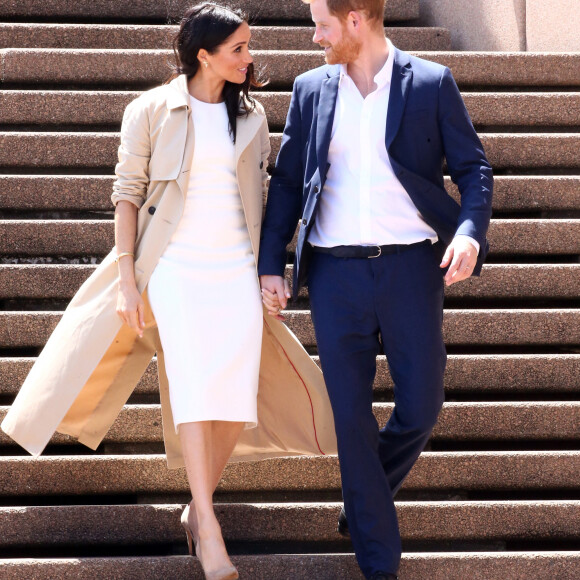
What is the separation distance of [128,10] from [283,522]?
4084 mm

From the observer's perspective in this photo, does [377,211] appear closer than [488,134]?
Yes

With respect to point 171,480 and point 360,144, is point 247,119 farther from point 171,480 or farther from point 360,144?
point 171,480

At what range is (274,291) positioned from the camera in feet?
12.0

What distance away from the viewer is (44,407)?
375 cm

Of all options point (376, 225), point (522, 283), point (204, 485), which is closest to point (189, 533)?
point (204, 485)

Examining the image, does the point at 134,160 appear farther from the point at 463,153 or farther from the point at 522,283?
the point at 522,283

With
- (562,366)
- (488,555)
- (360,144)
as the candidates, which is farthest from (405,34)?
(488,555)

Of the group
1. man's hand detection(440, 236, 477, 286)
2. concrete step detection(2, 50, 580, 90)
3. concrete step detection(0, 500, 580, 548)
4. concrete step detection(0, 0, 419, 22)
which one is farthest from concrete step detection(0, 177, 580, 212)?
concrete step detection(0, 0, 419, 22)

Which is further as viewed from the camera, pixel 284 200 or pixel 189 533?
pixel 189 533

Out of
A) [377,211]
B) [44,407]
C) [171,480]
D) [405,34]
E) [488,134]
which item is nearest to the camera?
[377,211]

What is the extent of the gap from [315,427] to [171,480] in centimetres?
69

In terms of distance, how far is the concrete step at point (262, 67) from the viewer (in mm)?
5781

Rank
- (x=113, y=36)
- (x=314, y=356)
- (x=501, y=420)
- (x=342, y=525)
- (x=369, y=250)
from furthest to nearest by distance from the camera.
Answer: (x=113, y=36) → (x=314, y=356) → (x=501, y=420) → (x=342, y=525) → (x=369, y=250)

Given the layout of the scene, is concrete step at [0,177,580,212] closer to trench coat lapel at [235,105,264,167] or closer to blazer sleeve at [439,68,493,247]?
trench coat lapel at [235,105,264,167]
